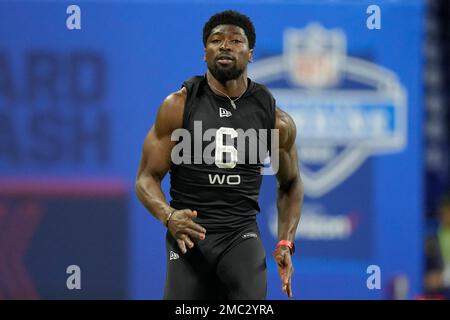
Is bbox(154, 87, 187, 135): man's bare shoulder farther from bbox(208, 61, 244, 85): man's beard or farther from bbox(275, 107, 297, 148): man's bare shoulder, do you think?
bbox(275, 107, 297, 148): man's bare shoulder

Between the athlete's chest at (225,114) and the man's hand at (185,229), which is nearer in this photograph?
the man's hand at (185,229)

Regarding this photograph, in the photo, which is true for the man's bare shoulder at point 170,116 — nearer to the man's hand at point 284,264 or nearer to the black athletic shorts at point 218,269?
the black athletic shorts at point 218,269

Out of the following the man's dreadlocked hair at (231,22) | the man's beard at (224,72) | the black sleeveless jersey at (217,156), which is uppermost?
the man's dreadlocked hair at (231,22)

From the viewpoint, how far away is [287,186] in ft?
17.5

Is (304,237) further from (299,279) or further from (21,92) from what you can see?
(21,92)

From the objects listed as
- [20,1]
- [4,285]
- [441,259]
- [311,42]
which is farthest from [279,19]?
[4,285]

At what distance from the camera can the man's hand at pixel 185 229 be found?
4578mm

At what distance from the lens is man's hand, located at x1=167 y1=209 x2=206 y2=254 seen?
458 centimetres

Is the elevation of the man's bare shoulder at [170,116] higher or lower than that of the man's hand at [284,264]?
higher

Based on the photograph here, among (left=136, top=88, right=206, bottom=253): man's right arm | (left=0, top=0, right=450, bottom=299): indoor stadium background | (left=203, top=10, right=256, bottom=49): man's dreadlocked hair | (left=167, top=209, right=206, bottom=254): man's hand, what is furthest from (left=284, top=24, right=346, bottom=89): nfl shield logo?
(left=167, top=209, right=206, bottom=254): man's hand

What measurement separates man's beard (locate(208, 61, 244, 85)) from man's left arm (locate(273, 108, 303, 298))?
1.28ft

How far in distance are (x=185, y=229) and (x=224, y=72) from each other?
100cm

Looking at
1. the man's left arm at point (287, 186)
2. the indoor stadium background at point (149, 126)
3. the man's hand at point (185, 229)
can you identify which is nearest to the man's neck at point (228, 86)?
the man's left arm at point (287, 186)

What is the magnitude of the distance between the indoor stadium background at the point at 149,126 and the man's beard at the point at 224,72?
3.03m
